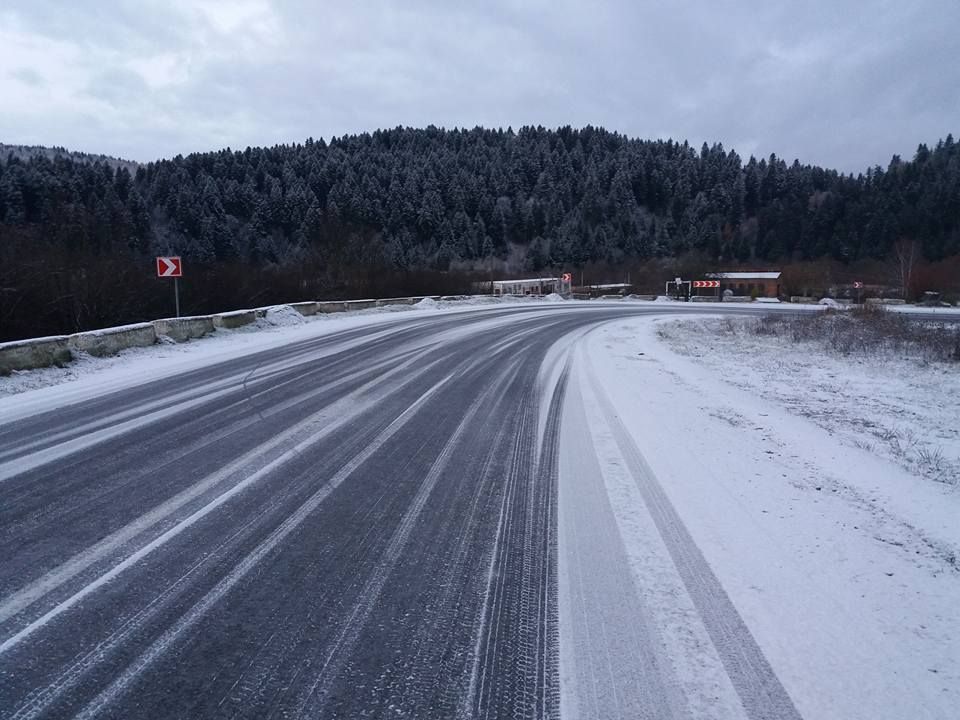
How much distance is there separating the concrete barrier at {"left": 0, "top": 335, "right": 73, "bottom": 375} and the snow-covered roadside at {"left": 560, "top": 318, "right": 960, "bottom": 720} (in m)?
11.1

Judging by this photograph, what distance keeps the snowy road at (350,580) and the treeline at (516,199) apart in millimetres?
51723

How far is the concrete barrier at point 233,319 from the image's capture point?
19977 mm

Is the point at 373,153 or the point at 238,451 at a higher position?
the point at 373,153

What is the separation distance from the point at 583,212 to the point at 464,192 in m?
29.1

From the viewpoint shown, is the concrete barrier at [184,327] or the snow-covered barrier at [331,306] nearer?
the concrete barrier at [184,327]

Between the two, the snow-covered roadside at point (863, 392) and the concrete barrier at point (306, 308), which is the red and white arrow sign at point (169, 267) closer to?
the concrete barrier at point (306, 308)

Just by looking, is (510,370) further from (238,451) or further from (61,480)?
(61,480)

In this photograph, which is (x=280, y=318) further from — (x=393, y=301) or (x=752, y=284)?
(x=752, y=284)

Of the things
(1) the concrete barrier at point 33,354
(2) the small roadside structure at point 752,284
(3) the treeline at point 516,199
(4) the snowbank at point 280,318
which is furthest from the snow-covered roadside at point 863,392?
(2) the small roadside structure at point 752,284

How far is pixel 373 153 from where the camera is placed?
142m

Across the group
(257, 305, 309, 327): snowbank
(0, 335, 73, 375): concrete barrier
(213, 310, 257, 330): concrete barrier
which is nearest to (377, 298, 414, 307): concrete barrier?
(257, 305, 309, 327): snowbank

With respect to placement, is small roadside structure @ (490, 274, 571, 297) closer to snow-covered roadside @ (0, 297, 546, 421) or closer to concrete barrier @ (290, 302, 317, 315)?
concrete barrier @ (290, 302, 317, 315)

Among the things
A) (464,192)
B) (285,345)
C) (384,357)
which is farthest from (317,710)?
(464,192)

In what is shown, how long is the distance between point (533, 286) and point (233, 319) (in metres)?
57.0
